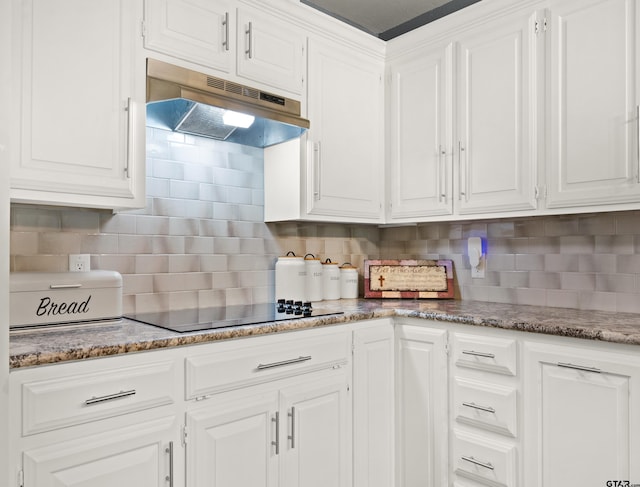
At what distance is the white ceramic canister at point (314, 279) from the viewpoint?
8.59 feet

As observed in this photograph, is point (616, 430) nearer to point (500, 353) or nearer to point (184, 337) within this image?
point (500, 353)

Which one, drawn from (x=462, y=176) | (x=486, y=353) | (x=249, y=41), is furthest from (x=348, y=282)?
(x=249, y=41)

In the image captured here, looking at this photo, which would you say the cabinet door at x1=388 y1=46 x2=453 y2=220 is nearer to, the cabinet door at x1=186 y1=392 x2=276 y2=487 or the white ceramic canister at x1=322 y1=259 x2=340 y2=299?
the white ceramic canister at x1=322 y1=259 x2=340 y2=299

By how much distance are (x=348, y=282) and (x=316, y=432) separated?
3.38 ft

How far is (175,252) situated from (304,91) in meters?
1.02

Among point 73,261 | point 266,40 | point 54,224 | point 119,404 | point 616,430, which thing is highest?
point 266,40

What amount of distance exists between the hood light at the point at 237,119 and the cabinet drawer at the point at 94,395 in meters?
1.09

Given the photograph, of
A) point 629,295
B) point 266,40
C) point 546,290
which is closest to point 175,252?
point 266,40

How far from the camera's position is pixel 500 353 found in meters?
1.93

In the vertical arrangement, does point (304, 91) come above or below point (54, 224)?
above

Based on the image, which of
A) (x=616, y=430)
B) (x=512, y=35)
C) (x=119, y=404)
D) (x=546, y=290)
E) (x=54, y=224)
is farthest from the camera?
(x=546, y=290)

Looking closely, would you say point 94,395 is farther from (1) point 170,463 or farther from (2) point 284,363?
(2) point 284,363

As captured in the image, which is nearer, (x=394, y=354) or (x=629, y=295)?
(x=629, y=295)

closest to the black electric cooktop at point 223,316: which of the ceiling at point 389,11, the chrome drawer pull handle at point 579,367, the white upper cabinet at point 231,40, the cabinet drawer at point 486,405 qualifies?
the cabinet drawer at point 486,405
